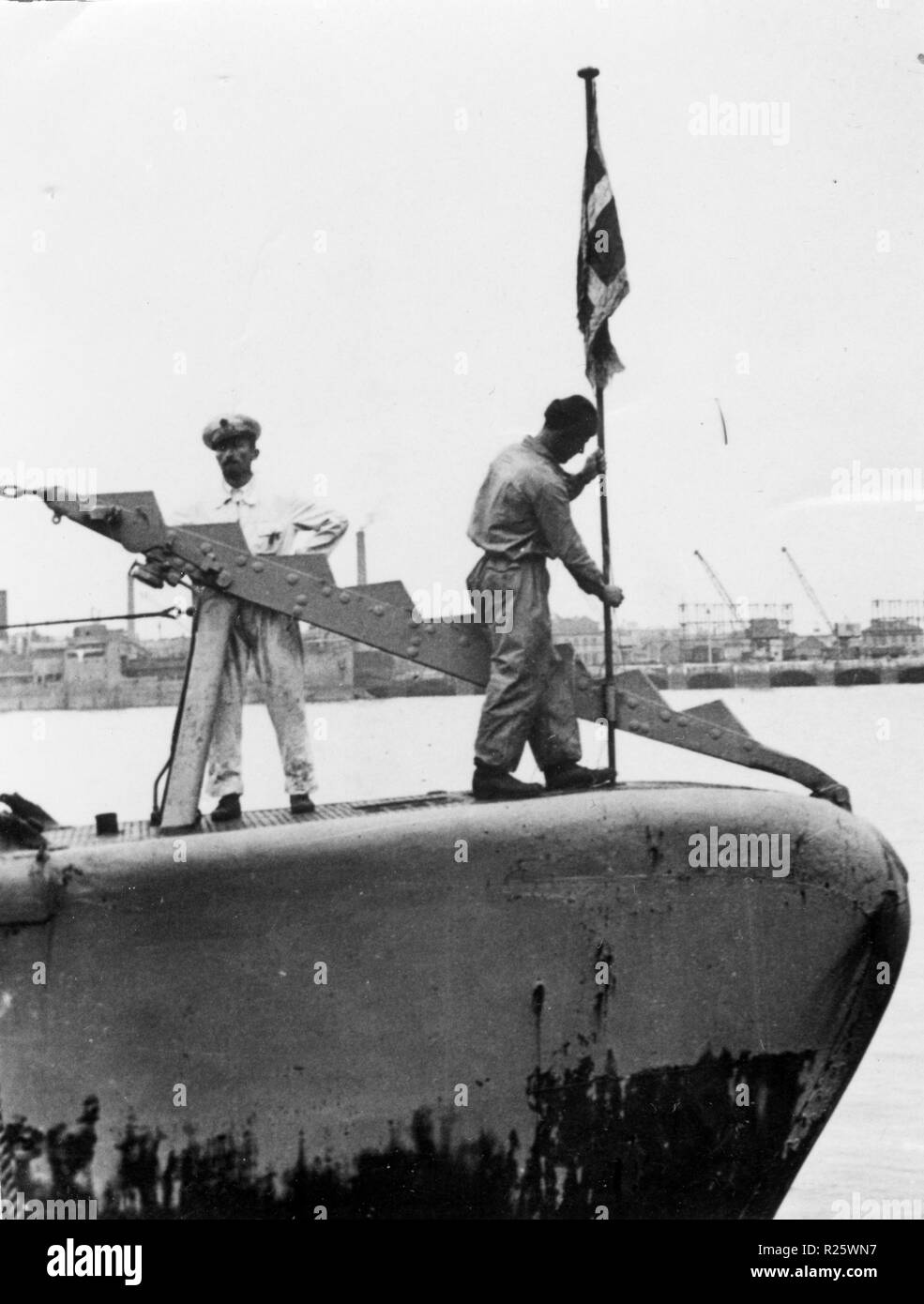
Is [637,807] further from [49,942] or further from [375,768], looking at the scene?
[375,768]

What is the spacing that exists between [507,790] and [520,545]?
2.67 ft

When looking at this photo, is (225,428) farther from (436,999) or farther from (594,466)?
(436,999)

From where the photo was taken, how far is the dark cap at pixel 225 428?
17.1ft

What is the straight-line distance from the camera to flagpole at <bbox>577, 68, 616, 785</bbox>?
5027 millimetres

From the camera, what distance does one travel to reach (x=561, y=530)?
5016mm

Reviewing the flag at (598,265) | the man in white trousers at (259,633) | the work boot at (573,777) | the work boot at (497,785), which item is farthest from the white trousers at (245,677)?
the flag at (598,265)

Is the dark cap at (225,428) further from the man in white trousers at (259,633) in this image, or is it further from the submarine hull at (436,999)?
the submarine hull at (436,999)

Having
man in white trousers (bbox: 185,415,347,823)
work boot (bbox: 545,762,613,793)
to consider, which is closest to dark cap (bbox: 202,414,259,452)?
man in white trousers (bbox: 185,415,347,823)

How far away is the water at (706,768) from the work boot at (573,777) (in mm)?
430

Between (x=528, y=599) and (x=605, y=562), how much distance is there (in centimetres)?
Result: 30

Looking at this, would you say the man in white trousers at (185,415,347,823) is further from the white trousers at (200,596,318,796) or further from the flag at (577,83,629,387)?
the flag at (577,83,629,387)

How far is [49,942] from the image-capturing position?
14.6ft
